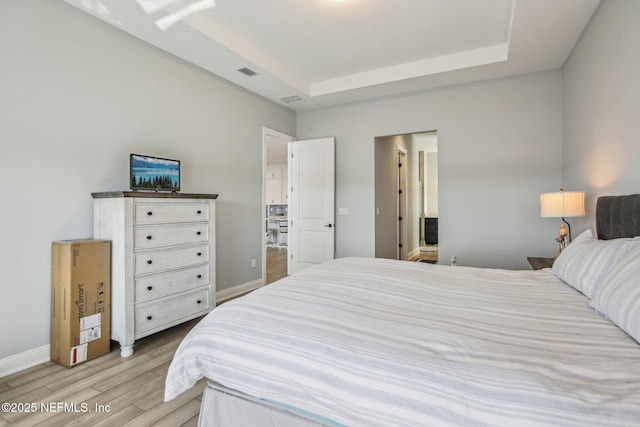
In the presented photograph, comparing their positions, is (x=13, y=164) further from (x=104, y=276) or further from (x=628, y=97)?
(x=628, y=97)

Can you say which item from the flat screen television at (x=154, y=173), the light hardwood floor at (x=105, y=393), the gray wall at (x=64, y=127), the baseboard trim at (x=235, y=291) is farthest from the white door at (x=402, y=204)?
the light hardwood floor at (x=105, y=393)

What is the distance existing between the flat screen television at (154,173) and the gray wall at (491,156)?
2.78m

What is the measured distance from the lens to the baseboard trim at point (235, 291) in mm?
3826

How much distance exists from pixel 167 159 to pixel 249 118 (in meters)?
1.57

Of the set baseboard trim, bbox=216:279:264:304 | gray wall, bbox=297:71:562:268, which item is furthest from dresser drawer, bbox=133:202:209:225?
gray wall, bbox=297:71:562:268

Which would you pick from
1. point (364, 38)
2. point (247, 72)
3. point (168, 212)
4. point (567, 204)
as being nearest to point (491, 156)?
point (567, 204)

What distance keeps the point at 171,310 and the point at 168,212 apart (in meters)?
0.88

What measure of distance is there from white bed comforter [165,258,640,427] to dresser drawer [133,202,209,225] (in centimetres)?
149

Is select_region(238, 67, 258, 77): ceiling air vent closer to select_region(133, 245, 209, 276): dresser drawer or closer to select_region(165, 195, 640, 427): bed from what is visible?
select_region(133, 245, 209, 276): dresser drawer

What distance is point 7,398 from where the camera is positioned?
1.90 m

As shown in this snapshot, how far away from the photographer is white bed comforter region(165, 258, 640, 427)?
0.81 m

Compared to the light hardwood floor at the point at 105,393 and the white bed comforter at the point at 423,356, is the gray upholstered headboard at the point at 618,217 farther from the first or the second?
the light hardwood floor at the point at 105,393

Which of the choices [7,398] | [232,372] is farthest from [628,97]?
[7,398]

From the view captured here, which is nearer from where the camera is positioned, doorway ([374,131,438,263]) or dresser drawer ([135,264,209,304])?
dresser drawer ([135,264,209,304])
